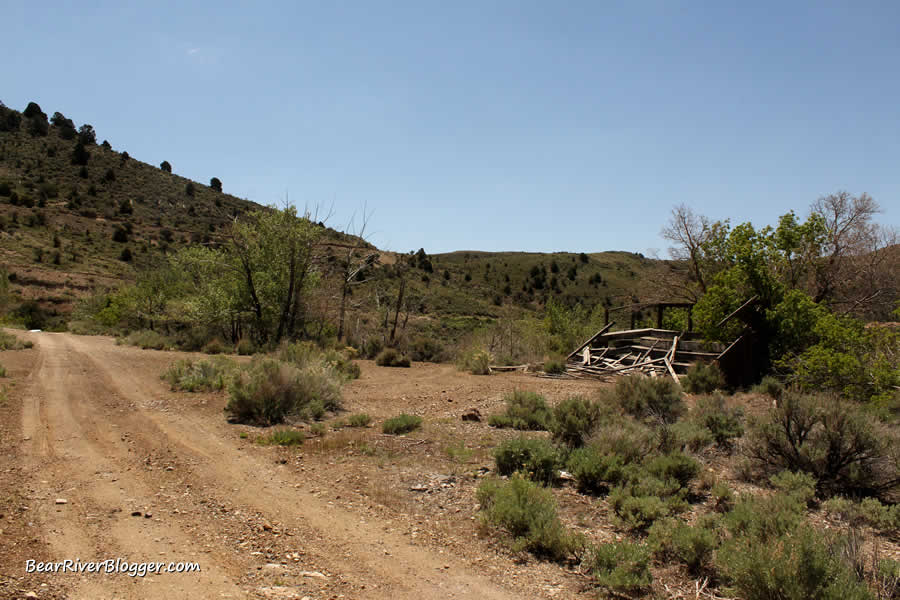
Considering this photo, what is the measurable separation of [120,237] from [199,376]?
4310cm

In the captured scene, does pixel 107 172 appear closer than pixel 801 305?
No

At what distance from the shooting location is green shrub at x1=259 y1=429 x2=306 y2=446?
307 inches

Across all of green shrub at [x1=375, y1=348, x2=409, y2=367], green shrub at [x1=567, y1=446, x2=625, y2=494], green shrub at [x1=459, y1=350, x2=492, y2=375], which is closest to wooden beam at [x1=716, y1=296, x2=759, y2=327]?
green shrub at [x1=459, y1=350, x2=492, y2=375]

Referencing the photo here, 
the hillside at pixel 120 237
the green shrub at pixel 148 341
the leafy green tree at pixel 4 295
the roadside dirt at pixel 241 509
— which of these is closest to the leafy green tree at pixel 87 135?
the hillside at pixel 120 237

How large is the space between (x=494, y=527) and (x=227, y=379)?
29.3 ft

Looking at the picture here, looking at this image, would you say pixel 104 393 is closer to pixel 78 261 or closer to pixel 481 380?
pixel 481 380

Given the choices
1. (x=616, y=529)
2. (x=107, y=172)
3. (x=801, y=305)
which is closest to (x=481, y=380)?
(x=801, y=305)

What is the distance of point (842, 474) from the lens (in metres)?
6.16

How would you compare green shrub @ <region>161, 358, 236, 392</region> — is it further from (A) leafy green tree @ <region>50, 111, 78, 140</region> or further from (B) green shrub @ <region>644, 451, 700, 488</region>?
(A) leafy green tree @ <region>50, 111, 78, 140</region>

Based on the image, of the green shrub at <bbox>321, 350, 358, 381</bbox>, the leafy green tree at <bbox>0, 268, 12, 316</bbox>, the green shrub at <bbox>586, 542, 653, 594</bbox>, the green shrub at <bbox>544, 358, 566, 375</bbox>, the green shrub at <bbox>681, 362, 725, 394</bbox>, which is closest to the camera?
the green shrub at <bbox>586, 542, 653, 594</bbox>

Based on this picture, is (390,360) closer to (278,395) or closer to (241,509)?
(278,395)

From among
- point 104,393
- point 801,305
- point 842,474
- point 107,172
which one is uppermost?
point 107,172

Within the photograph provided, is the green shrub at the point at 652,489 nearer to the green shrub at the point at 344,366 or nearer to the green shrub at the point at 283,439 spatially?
the green shrub at the point at 283,439

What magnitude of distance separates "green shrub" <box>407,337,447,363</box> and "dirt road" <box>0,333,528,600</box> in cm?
1363
